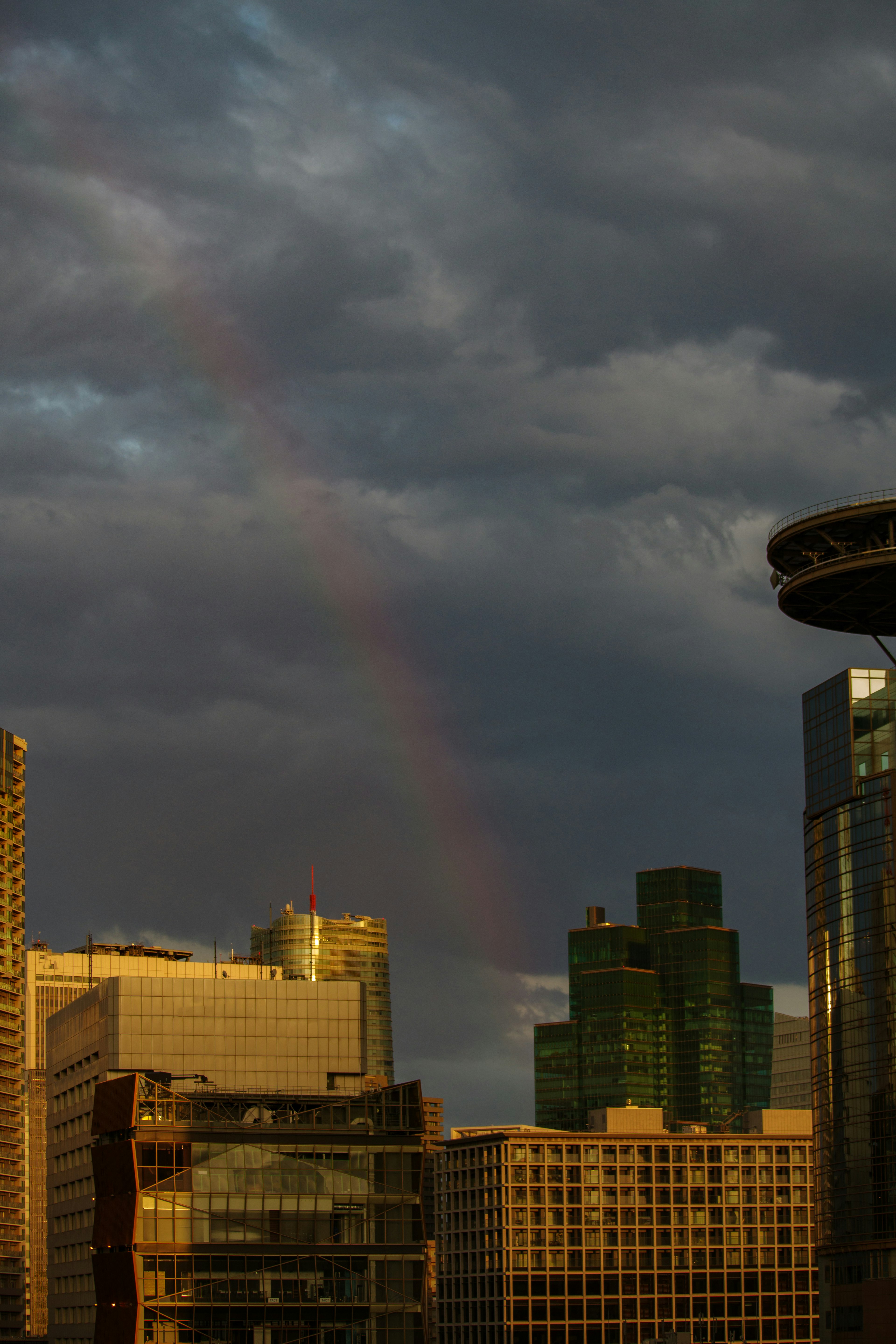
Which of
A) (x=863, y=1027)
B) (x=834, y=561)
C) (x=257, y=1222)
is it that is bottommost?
(x=257, y=1222)

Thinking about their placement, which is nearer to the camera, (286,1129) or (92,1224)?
(286,1129)

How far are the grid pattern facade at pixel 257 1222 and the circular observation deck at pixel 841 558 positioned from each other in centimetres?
7168

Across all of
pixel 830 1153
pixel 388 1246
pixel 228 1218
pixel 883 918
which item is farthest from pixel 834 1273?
pixel 228 1218

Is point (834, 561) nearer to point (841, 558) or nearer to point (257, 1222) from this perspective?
point (841, 558)

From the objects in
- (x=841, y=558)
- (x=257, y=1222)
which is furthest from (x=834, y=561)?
(x=257, y=1222)

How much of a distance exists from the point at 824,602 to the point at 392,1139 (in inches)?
3032

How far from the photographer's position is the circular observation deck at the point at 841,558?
604 ft

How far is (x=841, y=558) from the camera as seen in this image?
18825 cm

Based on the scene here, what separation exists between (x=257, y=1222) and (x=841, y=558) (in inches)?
3505

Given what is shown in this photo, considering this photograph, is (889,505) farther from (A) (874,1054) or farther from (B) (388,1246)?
(B) (388,1246)

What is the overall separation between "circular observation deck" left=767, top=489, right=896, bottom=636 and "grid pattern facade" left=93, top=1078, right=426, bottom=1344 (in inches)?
2822

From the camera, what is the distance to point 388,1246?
163 m

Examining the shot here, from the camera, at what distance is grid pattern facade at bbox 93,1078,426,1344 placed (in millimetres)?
158500

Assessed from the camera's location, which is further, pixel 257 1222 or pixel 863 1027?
pixel 863 1027
